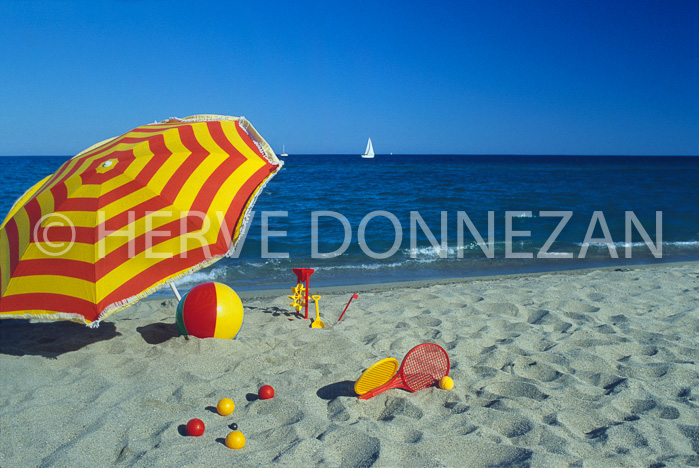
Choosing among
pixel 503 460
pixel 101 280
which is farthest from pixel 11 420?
pixel 503 460

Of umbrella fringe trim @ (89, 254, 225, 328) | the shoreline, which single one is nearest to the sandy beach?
umbrella fringe trim @ (89, 254, 225, 328)

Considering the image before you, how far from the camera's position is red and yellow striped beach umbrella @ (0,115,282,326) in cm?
350

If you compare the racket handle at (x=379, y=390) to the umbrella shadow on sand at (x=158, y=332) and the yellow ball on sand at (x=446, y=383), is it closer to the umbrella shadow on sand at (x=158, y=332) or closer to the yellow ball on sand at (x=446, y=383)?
the yellow ball on sand at (x=446, y=383)

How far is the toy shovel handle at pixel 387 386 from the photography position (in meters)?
3.39

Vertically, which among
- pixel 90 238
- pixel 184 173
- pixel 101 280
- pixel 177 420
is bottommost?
pixel 177 420

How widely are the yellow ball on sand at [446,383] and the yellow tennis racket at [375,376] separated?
359mm

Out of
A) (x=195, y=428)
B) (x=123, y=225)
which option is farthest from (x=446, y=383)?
(x=123, y=225)

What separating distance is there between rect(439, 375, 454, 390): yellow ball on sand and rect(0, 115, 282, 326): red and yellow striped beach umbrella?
6.36ft

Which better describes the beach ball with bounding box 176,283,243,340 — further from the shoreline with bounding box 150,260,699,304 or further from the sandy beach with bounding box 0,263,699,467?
the shoreline with bounding box 150,260,699,304

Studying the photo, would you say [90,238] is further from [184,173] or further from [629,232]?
[629,232]

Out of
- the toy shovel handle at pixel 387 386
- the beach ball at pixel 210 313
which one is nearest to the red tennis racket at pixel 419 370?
the toy shovel handle at pixel 387 386

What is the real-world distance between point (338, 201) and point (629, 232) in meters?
10.1

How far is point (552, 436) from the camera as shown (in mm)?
2865

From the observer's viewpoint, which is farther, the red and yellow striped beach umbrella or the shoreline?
the shoreline
